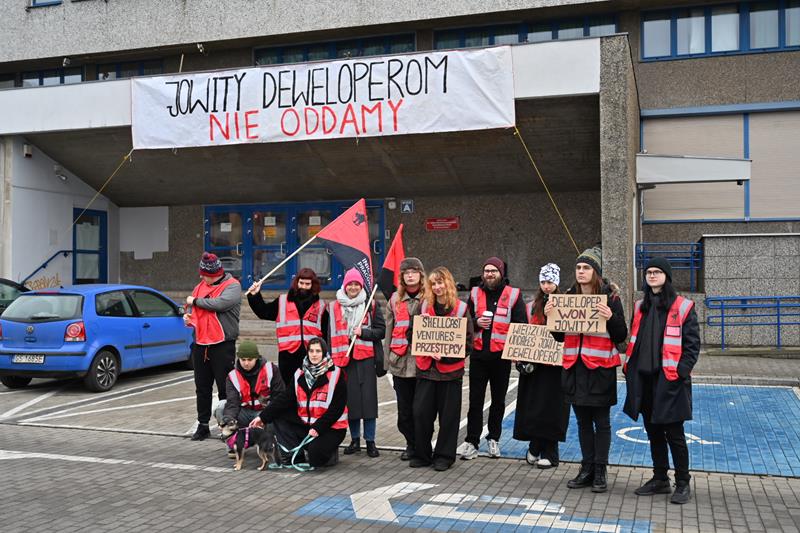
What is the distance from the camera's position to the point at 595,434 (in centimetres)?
623

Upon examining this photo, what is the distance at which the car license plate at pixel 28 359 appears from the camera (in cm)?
1059

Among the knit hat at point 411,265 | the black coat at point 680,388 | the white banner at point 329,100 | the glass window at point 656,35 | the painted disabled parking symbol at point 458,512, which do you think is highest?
the glass window at point 656,35

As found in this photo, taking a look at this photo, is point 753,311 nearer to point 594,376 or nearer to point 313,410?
point 594,376

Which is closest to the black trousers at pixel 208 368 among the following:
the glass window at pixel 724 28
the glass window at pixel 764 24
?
the glass window at pixel 724 28

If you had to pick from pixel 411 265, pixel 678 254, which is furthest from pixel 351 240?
pixel 678 254

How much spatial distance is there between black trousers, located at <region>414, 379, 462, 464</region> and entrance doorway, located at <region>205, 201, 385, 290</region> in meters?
11.9

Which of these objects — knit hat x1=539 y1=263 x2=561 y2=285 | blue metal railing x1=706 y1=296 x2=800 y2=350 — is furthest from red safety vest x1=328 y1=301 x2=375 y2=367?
blue metal railing x1=706 y1=296 x2=800 y2=350

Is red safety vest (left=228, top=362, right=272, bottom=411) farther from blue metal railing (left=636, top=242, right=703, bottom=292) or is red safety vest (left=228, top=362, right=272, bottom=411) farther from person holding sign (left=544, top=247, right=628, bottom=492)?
blue metal railing (left=636, top=242, right=703, bottom=292)

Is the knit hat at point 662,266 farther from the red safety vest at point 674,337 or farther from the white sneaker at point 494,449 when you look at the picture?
the white sneaker at point 494,449

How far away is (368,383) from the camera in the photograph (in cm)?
736

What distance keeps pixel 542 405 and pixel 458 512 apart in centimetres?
164

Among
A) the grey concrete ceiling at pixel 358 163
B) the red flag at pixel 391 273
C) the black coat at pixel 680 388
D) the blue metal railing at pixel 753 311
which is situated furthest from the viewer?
the grey concrete ceiling at pixel 358 163

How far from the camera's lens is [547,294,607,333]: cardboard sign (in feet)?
20.0

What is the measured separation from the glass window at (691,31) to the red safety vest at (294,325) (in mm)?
13792
